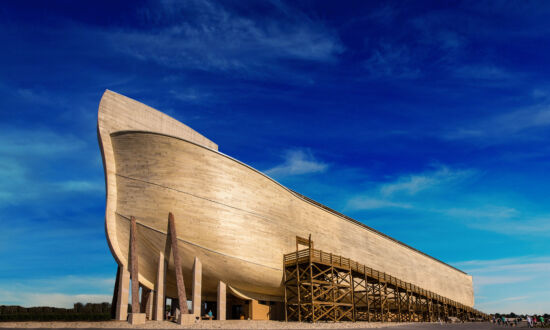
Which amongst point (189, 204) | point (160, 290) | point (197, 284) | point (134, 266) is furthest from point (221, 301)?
point (189, 204)

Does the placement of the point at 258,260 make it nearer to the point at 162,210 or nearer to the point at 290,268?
the point at 290,268

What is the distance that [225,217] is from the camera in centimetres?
2725

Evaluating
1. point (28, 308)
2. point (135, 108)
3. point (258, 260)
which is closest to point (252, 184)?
point (258, 260)

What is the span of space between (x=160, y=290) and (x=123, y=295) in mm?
2182

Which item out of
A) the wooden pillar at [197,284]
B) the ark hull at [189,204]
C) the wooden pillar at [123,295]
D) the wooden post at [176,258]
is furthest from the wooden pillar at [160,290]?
the wooden pillar at [197,284]

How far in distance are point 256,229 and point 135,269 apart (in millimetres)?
8317

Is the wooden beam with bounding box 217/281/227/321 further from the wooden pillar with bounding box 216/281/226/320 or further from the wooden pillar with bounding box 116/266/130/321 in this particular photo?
the wooden pillar with bounding box 116/266/130/321

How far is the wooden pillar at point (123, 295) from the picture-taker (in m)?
23.8

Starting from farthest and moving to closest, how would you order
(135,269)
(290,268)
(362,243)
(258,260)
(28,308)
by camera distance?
(362,243) < (290,268) < (258,260) < (135,269) < (28,308)

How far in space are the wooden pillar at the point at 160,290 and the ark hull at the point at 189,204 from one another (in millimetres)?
634

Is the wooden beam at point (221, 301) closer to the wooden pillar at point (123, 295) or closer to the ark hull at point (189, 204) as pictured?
the ark hull at point (189, 204)

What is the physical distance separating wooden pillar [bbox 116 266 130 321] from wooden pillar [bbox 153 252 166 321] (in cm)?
178

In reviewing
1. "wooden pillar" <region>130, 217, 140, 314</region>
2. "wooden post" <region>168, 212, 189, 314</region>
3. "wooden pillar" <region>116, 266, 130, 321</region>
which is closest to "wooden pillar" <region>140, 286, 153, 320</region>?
"wooden pillar" <region>116, 266, 130, 321</region>

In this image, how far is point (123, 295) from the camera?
2430 cm
